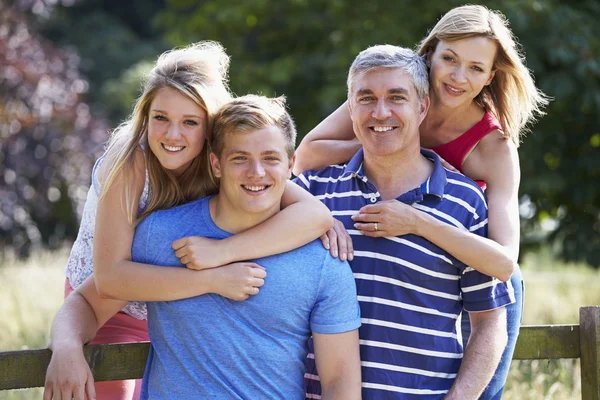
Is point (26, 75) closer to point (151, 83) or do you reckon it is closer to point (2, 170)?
point (2, 170)

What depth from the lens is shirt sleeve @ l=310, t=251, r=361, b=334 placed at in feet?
8.49

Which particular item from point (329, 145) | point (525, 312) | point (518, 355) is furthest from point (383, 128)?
point (525, 312)

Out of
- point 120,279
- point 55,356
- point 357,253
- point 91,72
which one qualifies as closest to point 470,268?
point 357,253

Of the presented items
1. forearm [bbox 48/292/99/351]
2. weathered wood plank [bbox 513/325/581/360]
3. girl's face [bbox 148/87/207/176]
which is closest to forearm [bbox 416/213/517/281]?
weathered wood plank [bbox 513/325/581/360]

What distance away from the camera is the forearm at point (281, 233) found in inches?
103

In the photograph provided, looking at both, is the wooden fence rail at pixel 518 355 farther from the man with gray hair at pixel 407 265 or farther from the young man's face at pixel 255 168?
the young man's face at pixel 255 168

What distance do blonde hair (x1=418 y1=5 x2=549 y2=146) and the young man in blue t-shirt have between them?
39.7 inches

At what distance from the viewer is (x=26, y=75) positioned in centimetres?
1372

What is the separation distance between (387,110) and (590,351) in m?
1.23

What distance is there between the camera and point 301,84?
446 inches

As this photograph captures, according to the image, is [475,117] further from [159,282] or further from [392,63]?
[159,282]

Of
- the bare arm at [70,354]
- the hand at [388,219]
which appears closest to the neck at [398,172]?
the hand at [388,219]

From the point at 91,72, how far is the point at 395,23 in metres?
12.9

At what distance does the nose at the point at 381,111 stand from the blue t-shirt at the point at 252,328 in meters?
0.53
